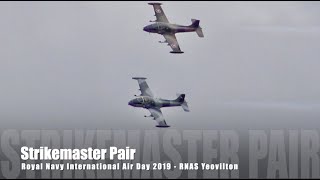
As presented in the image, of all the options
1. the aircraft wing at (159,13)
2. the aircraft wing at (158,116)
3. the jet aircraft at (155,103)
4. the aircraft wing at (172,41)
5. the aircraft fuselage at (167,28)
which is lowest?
the aircraft wing at (158,116)

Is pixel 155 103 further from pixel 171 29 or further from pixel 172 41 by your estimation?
pixel 171 29

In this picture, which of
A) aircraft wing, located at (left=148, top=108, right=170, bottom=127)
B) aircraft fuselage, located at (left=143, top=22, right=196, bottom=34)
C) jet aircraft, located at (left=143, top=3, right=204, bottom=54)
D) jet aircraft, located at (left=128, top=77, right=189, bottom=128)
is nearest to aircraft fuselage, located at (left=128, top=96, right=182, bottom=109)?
jet aircraft, located at (left=128, top=77, right=189, bottom=128)

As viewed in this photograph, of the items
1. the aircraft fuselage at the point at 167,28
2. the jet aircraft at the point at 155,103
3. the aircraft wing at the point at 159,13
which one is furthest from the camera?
the aircraft wing at the point at 159,13

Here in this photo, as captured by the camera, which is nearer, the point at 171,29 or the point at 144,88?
the point at 171,29

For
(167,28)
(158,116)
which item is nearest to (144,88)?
(158,116)

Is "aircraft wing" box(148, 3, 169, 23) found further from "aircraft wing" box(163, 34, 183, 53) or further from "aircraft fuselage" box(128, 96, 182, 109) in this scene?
"aircraft fuselage" box(128, 96, 182, 109)

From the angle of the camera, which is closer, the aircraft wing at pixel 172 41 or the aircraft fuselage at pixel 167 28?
the aircraft fuselage at pixel 167 28

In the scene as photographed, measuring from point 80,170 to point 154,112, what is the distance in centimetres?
876

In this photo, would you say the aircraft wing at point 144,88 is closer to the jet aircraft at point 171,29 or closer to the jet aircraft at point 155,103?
the jet aircraft at point 155,103

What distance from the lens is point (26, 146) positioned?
136 m

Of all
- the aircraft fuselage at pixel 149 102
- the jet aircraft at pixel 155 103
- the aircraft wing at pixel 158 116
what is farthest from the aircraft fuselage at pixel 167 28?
the aircraft wing at pixel 158 116

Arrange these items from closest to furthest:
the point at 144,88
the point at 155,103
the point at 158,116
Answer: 1. the point at 158,116
2. the point at 155,103
3. the point at 144,88

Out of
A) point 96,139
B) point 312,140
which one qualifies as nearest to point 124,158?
point 96,139

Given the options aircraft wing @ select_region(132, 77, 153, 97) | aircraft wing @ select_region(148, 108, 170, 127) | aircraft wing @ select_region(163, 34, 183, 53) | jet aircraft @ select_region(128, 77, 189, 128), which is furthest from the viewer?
aircraft wing @ select_region(132, 77, 153, 97)
